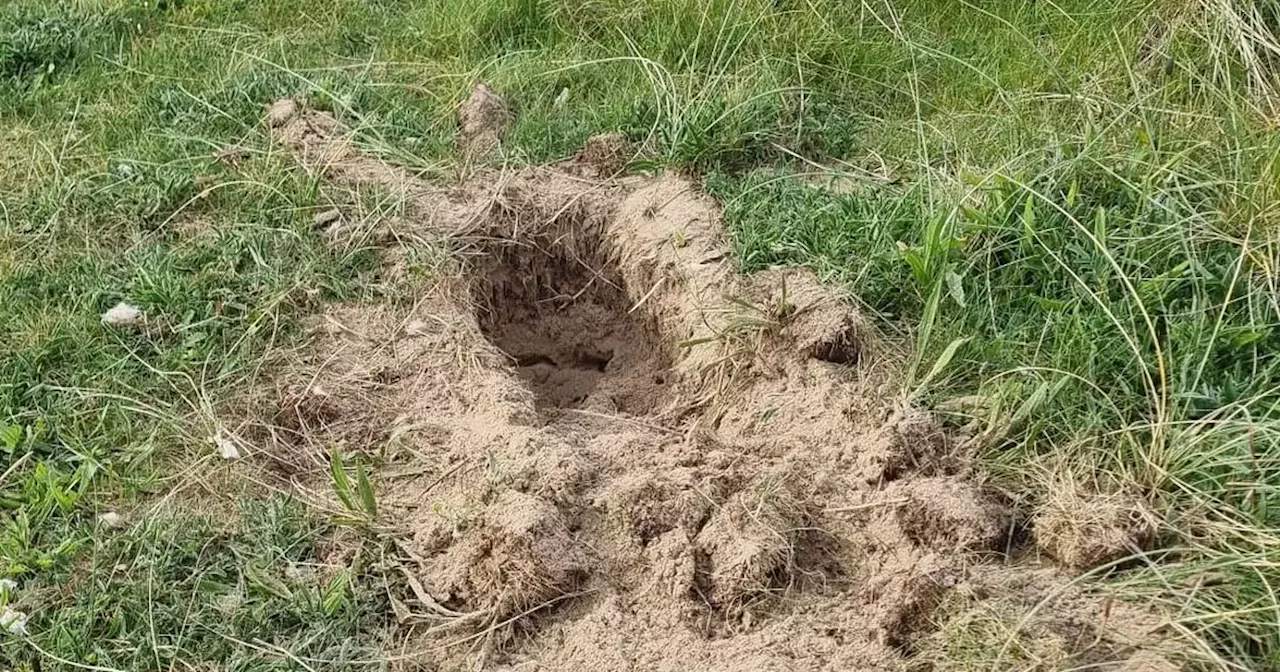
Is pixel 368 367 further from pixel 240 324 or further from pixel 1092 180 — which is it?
pixel 1092 180

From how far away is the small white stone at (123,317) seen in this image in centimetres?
297

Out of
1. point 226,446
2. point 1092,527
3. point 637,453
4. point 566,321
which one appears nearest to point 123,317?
point 226,446

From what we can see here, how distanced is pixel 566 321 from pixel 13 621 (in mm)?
1540

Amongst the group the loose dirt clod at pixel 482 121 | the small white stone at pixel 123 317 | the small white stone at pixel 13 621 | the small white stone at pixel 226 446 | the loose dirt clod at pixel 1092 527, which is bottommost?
the small white stone at pixel 13 621

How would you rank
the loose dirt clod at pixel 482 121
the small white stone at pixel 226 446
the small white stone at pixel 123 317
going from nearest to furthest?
the small white stone at pixel 226 446 → the small white stone at pixel 123 317 → the loose dirt clod at pixel 482 121

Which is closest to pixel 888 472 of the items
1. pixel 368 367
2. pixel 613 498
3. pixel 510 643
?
pixel 613 498

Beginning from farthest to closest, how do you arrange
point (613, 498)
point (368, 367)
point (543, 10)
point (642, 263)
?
point (543, 10) < point (642, 263) < point (368, 367) < point (613, 498)

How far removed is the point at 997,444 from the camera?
248 cm

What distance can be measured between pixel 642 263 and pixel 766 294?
0.42 meters

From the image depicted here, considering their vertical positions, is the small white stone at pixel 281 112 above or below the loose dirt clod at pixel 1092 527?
below

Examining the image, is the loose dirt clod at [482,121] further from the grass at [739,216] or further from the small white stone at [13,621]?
the small white stone at [13,621]

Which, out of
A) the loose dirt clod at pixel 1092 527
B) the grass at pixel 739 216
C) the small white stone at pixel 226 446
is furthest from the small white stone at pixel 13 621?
the loose dirt clod at pixel 1092 527

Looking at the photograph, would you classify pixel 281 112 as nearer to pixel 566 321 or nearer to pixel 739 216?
pixel 566 321

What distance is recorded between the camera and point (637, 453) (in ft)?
8.47
